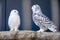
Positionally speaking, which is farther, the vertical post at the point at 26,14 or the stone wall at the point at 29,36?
the vertical post at the point at 26,14

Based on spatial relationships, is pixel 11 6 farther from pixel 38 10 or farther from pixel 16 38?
pixel 16 38

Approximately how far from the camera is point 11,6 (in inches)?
75.5

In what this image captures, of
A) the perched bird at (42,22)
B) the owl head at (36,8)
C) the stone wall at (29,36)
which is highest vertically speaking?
the owl head at (36,8)

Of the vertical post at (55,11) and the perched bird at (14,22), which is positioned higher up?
the vertical post at (55,11)

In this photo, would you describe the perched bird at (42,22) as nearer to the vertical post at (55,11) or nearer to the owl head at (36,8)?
the owl head at (36,8)

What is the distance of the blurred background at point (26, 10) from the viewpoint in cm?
186

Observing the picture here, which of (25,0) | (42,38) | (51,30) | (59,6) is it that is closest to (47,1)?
(59,6)

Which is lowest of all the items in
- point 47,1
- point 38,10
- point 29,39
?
point 29,39

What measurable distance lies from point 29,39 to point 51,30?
276 millimetres

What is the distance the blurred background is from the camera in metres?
1.86

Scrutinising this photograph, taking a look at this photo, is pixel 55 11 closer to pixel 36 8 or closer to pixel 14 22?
pixel 36 8

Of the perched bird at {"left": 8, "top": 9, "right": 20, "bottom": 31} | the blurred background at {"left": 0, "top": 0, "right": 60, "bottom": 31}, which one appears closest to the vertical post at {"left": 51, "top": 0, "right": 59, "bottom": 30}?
the blurred background at {"left": 0, "top": 0, "right": 60, "bottom": 31}

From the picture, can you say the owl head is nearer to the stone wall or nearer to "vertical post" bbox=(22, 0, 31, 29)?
"vertical post" bbox=(22, 0, 31, 29)

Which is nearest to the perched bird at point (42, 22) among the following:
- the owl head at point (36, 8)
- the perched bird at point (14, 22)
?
the owl head at point (36, 8)
